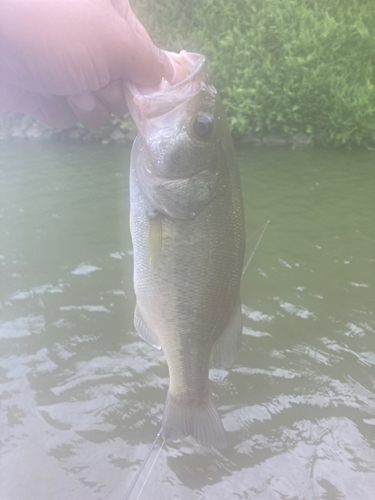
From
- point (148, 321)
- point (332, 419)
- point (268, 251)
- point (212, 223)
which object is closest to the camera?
point (212, 223)

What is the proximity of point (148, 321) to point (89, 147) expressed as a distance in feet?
53.5

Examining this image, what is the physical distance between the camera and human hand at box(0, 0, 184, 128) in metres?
1.62

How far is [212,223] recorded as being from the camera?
1.64 meters

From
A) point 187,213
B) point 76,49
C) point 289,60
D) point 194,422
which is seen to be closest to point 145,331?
point 194,422

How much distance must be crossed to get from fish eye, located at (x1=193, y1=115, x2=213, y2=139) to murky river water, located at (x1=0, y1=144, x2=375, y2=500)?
2246 mm

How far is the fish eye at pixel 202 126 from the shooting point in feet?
5.32

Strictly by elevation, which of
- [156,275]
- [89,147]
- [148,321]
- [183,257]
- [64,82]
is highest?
[64,82]

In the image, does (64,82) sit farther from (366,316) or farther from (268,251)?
(268,251)

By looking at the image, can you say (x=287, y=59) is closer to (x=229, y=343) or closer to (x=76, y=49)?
(x=76, y=49)

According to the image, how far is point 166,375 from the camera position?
10.9ft

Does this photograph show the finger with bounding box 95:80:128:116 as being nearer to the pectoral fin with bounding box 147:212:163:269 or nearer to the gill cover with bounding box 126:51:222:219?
the gill cover with bounding box 126:51:222:219

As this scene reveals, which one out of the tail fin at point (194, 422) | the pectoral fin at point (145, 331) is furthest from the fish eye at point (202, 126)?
the tail fin at point (194, 422)

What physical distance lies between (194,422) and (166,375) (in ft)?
4.46

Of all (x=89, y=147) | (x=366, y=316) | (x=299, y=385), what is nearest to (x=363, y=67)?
(x=89, y=147)
